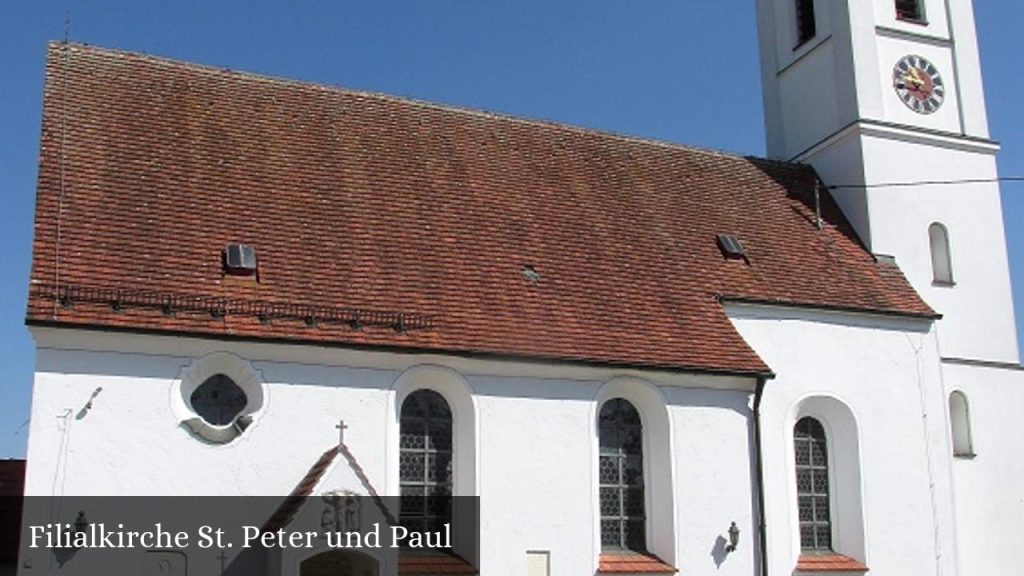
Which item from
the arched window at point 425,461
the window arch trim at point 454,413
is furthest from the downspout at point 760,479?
the arched window at point 425,461

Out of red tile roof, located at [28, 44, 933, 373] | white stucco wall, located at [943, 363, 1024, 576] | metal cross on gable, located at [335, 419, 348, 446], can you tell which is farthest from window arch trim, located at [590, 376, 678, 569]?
white stucco wall, located at [943, 363, 1024, 576]

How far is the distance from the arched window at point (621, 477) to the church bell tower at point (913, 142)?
6.70m

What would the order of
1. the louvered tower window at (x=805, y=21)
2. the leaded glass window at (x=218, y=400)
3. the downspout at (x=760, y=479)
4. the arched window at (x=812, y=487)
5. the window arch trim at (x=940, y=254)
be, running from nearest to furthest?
the leaded glass window at (x=218, y=400)
the downspout at (x=760, y=479)
the arched window at (x=812, y=487)
the window arch trim at (x=940, y=254)
the louvered tower window at (x=805, y=21)

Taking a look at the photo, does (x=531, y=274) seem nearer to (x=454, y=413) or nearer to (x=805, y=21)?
(x=454, y=413)

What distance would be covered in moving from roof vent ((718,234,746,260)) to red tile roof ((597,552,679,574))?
553 centimetres

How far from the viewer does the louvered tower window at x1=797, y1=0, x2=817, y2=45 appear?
23688mm

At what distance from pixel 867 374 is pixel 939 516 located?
2.45 m

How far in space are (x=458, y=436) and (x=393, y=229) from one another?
333 centimetres

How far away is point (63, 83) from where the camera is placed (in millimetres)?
16922

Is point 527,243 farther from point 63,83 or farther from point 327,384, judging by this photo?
point 63,83

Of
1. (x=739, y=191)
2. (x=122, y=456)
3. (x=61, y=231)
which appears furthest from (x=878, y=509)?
(x=61, y=231)

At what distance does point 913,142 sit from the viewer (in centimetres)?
2186

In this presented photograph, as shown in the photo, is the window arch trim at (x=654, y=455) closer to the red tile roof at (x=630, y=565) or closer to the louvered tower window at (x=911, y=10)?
the red tile roof at (x=630, y=565)

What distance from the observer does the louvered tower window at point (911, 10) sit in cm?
2305
